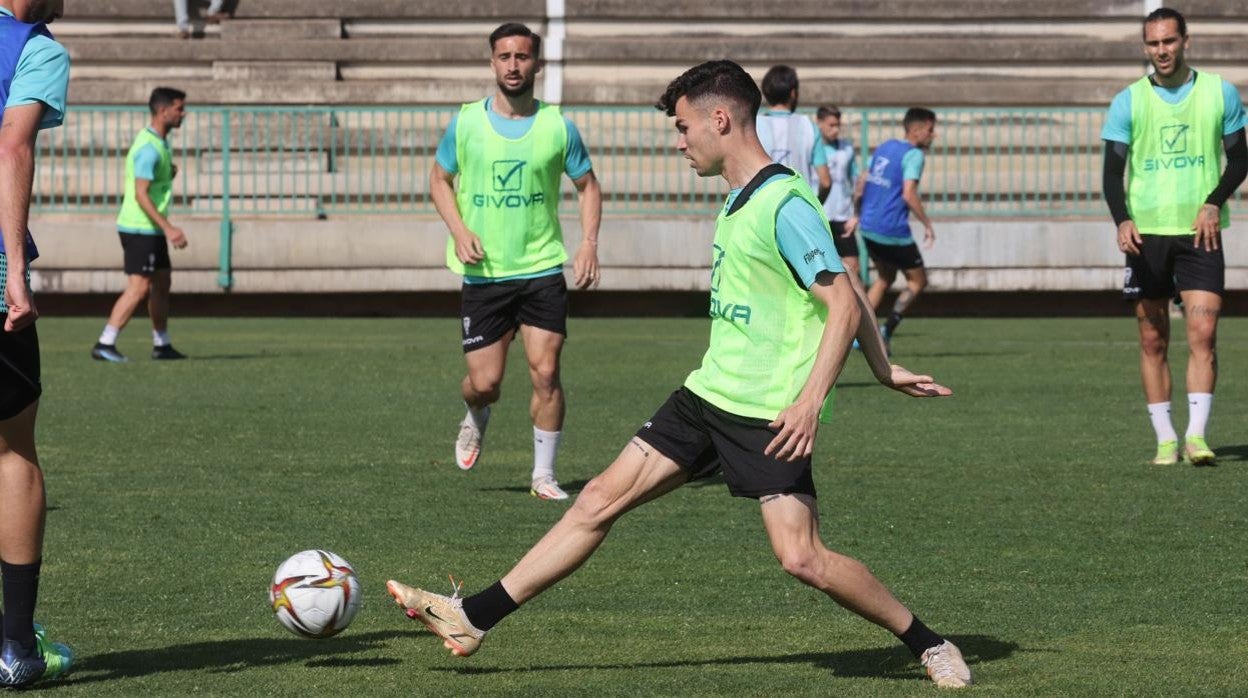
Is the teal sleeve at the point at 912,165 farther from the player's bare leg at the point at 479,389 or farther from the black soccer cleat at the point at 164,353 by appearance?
the player's bare leg at the point at 479,389

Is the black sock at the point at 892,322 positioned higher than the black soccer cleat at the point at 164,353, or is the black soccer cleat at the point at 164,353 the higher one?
the black sock at the point at 892,322

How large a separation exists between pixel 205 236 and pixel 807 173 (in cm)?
1060

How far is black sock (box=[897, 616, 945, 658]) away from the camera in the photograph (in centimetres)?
555

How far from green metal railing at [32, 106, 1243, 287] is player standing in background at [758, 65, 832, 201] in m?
8.91

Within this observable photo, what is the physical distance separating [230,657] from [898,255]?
12273 mm

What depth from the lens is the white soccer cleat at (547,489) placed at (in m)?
9.11

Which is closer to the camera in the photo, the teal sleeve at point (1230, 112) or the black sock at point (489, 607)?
the black sock at point (489, 607)

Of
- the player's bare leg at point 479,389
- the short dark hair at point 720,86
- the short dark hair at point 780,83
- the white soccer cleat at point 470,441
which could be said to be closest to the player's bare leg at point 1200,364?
the player's bare leg at point 479,389

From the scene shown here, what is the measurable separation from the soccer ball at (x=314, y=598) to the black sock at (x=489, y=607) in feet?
1.39

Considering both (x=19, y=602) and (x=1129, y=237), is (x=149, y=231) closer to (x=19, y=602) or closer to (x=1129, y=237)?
(x=1129, y=237)

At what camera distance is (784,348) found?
18.0ft

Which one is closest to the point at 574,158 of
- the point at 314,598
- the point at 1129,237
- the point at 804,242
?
the point at 1129,237

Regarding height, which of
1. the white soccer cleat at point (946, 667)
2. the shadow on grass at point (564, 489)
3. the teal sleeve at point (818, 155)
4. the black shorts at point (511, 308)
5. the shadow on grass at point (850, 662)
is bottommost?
the shadow on grass at point (564, 489)

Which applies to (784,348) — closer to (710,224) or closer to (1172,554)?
(1172,554)
